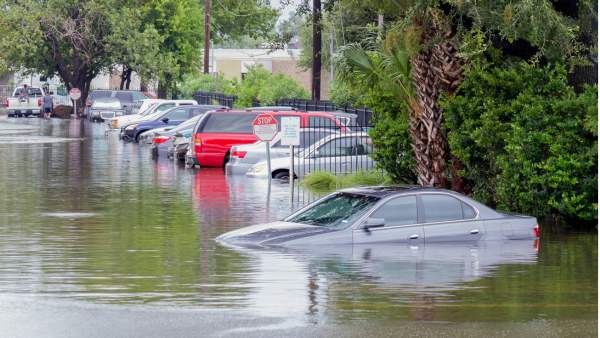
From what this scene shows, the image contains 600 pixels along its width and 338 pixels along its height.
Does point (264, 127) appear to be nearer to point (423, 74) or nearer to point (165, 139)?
point (423, 74)

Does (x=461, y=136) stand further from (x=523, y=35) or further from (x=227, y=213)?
(x=227, y=213)

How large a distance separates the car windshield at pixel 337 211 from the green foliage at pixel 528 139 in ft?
13.3

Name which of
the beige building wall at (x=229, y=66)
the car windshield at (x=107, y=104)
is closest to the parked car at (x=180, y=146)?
the car windshield at (x=107, y=104)

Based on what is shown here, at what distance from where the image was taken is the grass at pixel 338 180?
97.7ft

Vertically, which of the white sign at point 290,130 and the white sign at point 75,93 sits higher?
the white sign at point 75,93

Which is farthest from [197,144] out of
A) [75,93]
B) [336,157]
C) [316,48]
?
[75,93]

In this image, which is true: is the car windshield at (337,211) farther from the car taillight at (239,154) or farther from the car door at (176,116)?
the car door at (176,116)

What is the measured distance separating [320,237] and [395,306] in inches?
181

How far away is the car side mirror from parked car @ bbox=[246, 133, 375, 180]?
45.0 ft

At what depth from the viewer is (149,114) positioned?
2194 inches

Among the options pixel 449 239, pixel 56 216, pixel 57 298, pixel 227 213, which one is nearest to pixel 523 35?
pixel 449 239

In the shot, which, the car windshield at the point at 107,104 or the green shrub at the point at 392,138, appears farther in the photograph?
the car windshield at the point at 107,104

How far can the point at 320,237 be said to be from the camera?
17969mm

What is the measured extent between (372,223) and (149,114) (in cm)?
3854
